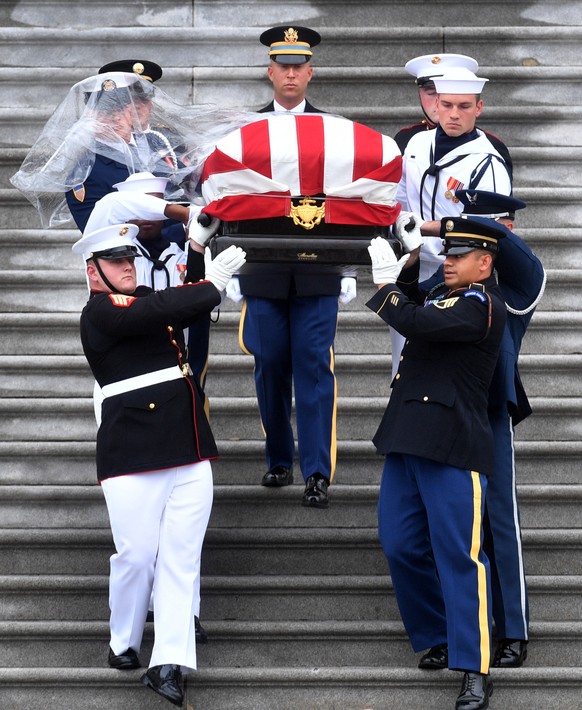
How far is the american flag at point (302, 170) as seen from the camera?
17.9 ft

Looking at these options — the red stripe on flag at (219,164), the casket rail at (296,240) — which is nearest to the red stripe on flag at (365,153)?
the casket rail at (296,240)

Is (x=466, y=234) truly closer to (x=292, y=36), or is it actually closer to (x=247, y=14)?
(x=292, y=36)

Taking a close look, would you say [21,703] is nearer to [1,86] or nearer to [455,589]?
[455,589]

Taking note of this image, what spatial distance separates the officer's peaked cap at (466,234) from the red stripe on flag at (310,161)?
0.51 m

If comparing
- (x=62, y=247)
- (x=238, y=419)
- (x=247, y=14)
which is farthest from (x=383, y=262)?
(x=247, y=14)

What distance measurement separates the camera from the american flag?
215 inches

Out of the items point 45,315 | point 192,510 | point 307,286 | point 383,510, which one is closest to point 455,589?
point 383,510

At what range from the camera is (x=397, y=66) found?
8727mm

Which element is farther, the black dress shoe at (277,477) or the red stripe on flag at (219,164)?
the black dress shoe at (277,477)

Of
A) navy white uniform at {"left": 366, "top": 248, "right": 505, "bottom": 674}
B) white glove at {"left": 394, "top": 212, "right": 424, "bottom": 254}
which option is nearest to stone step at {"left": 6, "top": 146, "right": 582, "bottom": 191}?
white glove at {"left": 394, "top": 212, "right": 424, "bottom": 254}

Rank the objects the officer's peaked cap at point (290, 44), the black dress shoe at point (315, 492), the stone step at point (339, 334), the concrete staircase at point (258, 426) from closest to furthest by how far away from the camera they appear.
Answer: the concrete staircase at point (258, 426) < the black dress shoe at point (315, 492) < the officer's peaked cap at point (290, 44) < the stone step at point (339, 334)

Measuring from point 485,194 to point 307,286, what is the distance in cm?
87

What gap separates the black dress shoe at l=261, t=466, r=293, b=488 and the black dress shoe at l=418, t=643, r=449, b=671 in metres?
1.14

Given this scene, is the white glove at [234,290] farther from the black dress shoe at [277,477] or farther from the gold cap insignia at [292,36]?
the gold cap insignia at [292,36]
